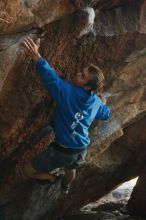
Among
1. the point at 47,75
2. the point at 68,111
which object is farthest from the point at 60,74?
the point at 47,75

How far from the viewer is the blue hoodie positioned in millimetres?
5871

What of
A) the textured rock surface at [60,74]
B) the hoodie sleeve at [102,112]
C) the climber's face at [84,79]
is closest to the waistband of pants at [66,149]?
the textured rock surface at [60,74]

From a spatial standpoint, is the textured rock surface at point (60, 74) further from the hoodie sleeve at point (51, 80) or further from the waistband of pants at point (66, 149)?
the hoodie sleeve at point (51, 80)

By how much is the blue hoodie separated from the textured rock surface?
0.51 m

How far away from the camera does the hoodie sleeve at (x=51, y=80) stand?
18.9 feet

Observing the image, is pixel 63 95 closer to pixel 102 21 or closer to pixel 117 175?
pixel 102 21

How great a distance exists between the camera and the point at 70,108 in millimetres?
6145

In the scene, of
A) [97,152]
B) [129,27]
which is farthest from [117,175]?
[129,27]

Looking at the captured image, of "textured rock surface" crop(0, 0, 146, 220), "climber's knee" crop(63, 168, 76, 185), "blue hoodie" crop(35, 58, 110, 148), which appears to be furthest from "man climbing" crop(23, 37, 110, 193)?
"textured rock surface" crop(0, 0, 146, 220)

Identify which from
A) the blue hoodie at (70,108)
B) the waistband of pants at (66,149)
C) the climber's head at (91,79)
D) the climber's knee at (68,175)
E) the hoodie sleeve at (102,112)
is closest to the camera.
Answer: the blue hoodie at (70,108)

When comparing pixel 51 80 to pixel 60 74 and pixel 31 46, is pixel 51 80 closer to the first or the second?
pixel 31 46

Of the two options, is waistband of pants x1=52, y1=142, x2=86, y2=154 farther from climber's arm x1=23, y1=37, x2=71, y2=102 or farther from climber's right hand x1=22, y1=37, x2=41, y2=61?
climber's right hand x1=22, y1=37, x2=41, y2=61

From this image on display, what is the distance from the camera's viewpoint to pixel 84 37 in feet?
23.2

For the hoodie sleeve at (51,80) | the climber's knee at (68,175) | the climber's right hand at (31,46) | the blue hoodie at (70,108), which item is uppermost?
the climber's right hand at (31,46)
